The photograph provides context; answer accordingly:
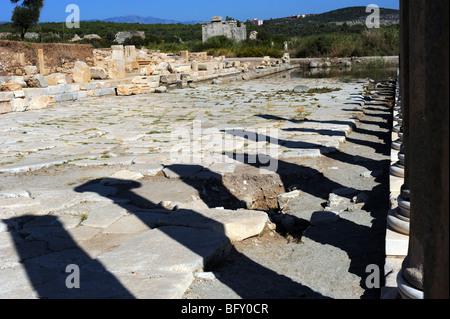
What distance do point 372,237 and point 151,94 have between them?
38.9 feet

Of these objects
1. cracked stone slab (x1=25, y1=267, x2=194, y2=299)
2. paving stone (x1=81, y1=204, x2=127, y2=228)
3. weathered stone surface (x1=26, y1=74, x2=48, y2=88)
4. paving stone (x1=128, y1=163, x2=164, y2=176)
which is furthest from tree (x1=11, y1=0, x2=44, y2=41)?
cracked stone slab (x1=25, y1=267, x2=194, y2=299)

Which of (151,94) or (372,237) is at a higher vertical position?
(151,94)

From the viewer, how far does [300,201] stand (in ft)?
15.0

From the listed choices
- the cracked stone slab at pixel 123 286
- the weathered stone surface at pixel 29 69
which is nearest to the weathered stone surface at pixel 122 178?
the cracked stone slab at pixel 123 286

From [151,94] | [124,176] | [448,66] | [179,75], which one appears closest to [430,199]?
[448,66]

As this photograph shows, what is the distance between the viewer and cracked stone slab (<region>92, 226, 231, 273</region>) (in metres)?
2.95

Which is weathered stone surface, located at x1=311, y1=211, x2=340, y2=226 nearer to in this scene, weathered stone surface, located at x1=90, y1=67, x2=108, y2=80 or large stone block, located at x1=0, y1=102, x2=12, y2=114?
large stone block, located at x1=0, y1=102, x2=12, y2=114

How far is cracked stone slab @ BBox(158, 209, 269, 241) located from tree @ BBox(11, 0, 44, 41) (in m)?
31.9

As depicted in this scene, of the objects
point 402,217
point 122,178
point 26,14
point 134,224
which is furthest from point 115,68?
point 26,14

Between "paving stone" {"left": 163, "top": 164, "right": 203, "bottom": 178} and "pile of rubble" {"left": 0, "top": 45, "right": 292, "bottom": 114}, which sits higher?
"pile of rubble" {"left": 0, "top": 45, "right": 292, "bottom": 114}

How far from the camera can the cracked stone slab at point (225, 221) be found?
357cm

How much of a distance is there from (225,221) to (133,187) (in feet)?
5.49

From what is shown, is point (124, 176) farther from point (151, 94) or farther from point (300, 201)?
point (151, 94)

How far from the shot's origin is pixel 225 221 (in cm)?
365
